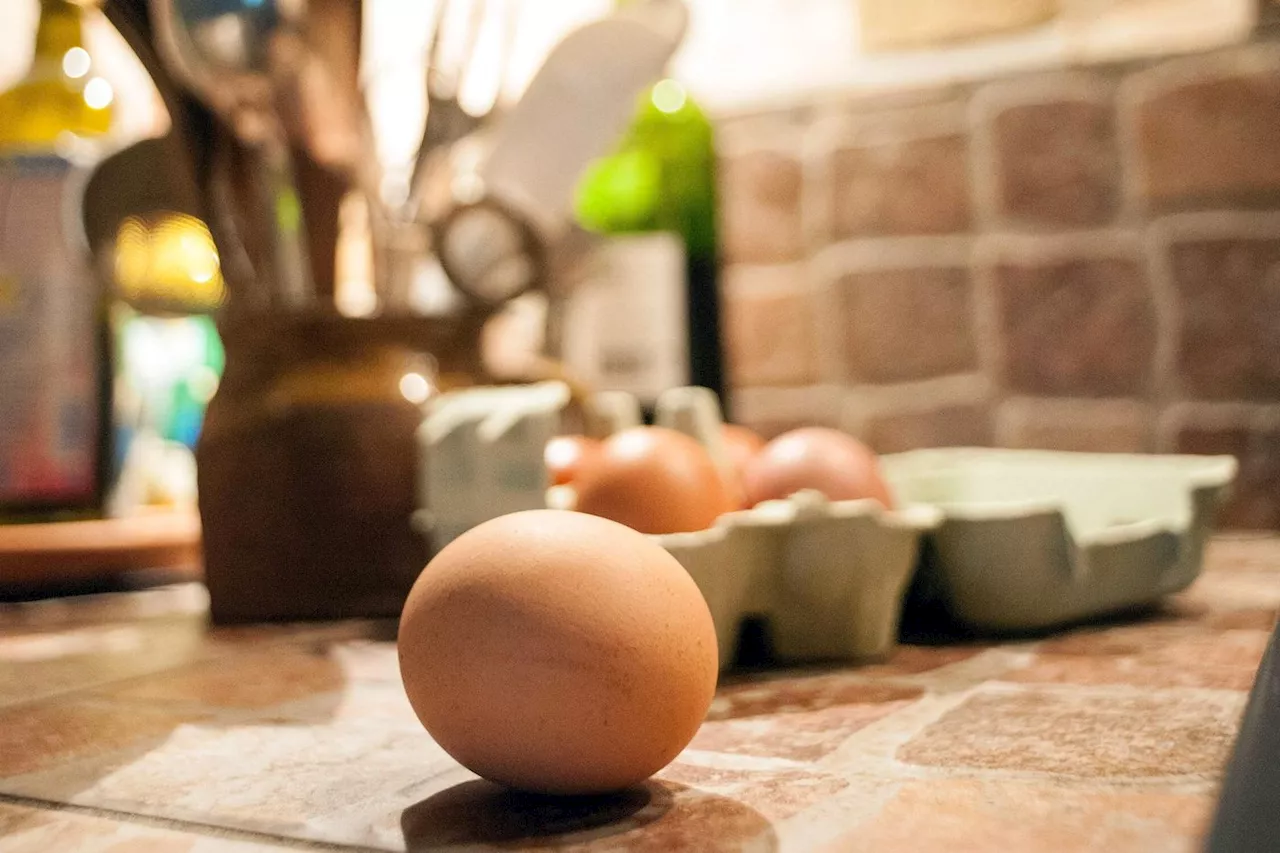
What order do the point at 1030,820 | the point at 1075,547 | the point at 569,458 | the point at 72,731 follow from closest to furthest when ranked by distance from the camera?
1. the point at 1030,820
2. the point at 72,731
3. the point at 1075,547
4. the point at 569,458

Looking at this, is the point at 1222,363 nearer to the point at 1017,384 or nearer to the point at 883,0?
the point at 1017,384

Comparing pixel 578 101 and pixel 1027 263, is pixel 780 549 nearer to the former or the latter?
pixel 578 101

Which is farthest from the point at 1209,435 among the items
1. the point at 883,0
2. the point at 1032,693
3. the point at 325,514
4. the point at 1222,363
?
the point at 325,514

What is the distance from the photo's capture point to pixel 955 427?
117 cm

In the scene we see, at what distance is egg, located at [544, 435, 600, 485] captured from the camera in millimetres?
760

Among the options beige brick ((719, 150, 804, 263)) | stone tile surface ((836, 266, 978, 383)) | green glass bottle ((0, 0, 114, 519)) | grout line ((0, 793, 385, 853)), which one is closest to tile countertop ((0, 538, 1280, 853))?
grout line ((0, 793, 385, 853))

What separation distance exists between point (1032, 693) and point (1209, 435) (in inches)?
26.5

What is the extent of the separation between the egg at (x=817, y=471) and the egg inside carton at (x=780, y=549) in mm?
18

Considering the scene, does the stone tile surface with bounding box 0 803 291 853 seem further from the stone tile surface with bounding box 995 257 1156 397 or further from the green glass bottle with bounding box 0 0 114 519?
the stone tile surface with bounding box 995 257 1156 397

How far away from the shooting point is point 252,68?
2.35ft

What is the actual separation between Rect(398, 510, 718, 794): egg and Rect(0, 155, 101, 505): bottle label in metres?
0.76

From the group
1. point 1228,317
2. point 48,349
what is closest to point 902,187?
point 1228,317

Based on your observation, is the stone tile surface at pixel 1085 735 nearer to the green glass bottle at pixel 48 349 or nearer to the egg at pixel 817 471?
the egg at pixel 817 471

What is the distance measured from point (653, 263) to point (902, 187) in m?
0.28
